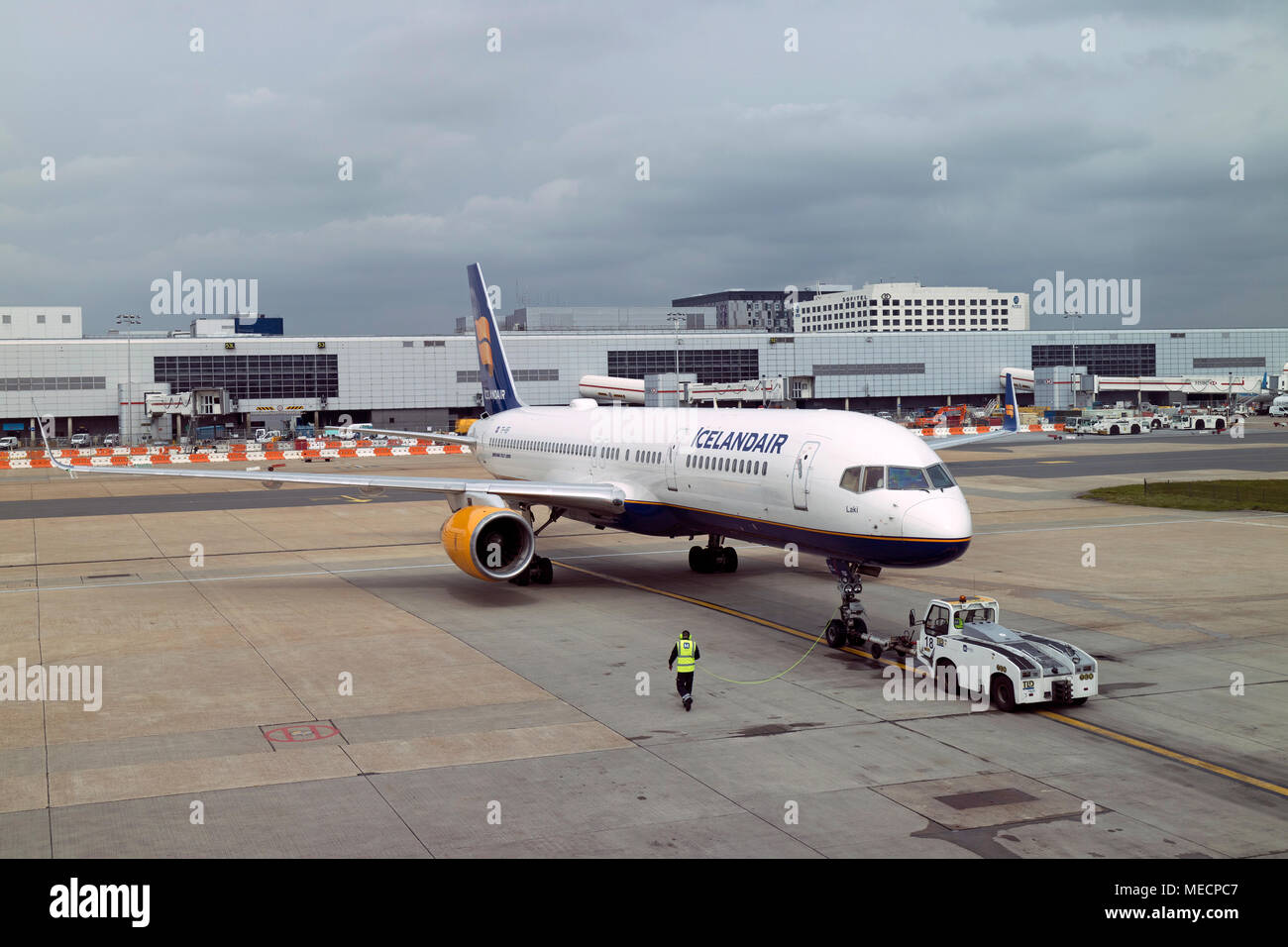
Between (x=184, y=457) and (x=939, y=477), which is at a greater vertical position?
(x=939, y=477)

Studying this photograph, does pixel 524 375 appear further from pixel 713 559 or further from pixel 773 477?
pixel 773 477

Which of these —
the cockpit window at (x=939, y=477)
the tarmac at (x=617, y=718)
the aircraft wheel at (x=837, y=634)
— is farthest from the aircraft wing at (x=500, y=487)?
the cockpit window at (x=939, y=477)

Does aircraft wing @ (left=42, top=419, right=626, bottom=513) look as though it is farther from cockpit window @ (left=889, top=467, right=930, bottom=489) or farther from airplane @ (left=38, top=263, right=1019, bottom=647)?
cockpit window @ (left=889, top=467, right=930, bottom=489)

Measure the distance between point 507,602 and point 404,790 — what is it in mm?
14755

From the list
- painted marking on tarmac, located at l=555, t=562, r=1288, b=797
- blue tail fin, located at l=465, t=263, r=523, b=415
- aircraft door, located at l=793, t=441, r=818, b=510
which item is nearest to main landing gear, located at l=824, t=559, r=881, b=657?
painted marking on tarmac, located at l=555, t=562, r=1288, b=797

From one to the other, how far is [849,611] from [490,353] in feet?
86.3

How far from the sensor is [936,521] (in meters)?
21.6

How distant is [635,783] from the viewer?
15039 mm

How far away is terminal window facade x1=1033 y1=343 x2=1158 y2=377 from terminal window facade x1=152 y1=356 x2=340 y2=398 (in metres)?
108

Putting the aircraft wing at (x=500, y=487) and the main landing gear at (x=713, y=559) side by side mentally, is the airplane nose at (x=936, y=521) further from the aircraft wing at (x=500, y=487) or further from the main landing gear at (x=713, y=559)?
the main landing gear at (x=713, y=559)

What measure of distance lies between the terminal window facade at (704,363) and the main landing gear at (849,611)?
5207 inches

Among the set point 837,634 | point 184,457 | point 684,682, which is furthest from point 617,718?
point 184,457

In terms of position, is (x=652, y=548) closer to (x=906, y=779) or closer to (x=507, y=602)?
Result: (x=507, y=602)

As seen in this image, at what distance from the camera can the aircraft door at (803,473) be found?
79.3ft
